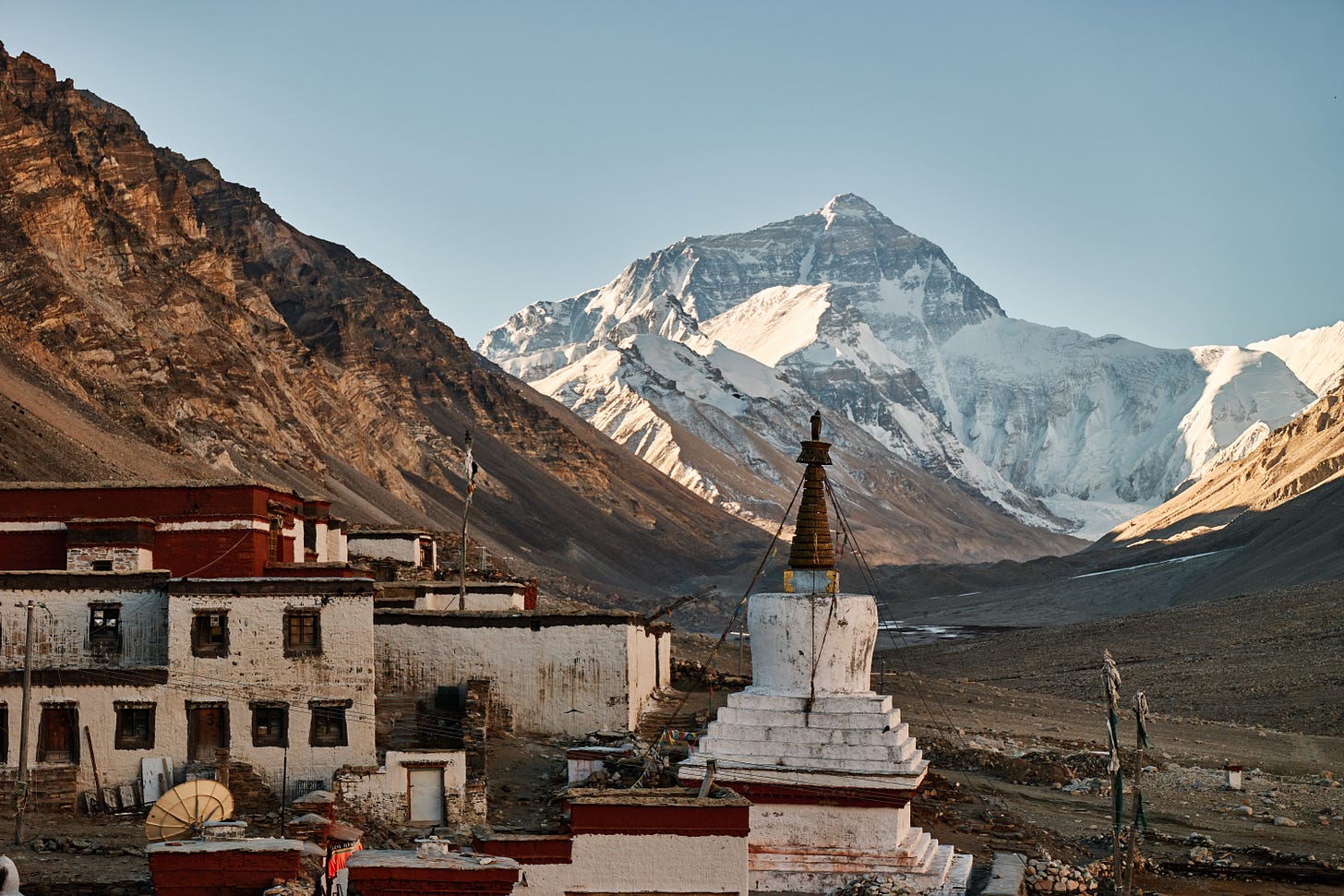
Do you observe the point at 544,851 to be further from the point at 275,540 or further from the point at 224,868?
the point at 275,540

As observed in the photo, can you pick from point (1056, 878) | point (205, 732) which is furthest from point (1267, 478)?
point (205, 732)

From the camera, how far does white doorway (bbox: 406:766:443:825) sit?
66.1ft

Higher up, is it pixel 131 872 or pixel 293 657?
pixel 293 657

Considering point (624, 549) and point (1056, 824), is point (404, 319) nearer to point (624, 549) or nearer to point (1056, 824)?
point (624, 549)

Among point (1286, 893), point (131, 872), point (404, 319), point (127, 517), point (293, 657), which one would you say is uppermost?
point (404, 319)

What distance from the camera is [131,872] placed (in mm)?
16391

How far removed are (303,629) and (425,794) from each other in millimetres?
3312

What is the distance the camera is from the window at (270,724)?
21.6 metres

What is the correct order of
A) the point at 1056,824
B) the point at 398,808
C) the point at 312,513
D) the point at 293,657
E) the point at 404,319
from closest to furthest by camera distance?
1. the point at 398,808
2. the point at 293,657
3. the point at 1056,824
4. the point at 312,513
5. the point at 404,319

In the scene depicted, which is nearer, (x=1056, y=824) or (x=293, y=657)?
(x=293, y=657)

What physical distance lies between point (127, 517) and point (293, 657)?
26.6ft

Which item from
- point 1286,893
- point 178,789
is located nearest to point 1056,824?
point 1286,893

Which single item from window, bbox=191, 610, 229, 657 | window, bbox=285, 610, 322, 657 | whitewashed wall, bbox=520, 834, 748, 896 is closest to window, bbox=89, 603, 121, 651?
window, bbox=191, 610, 229, 657

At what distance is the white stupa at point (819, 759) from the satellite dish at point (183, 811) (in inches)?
197
